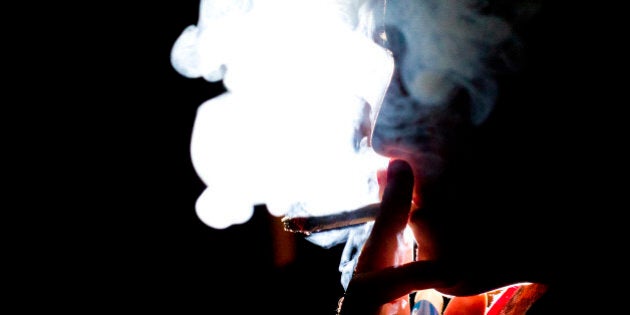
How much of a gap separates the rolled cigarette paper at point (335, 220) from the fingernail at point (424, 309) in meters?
0.51

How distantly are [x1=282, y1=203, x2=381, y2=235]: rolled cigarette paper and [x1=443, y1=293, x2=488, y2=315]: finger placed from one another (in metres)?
0.58

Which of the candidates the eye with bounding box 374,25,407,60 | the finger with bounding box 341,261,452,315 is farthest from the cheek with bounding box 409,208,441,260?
the eye with bounding box 374,25,407,60

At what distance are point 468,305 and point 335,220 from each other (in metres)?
0.68

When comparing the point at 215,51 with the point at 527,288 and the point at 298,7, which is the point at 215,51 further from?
the point at 527,288

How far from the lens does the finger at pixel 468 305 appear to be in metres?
1.35

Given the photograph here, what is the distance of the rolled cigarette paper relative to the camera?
1.11 m

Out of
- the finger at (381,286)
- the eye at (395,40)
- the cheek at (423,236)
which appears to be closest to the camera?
the finger at (381,286)

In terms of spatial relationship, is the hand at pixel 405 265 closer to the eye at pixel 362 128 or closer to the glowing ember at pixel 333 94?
the glowing ember at pixel 333 94

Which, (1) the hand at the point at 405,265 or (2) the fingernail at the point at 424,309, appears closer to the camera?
(1) the hand at the point at 405,265

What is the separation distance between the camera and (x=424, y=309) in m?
1.37

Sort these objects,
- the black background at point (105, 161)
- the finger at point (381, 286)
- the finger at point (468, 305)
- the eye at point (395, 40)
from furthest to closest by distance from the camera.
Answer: the black background at point (105, 161), the finger at point (468, 305), the eye at point (395, 40), the finger at point (381, 286)

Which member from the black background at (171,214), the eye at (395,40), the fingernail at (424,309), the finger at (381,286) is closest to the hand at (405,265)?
the finger at (381,286)

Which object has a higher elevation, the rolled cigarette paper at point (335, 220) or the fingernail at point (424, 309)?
the rolled cigarette paper at point (335, 220)

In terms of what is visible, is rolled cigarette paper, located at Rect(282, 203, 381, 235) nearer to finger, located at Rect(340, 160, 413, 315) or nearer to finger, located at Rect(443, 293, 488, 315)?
finger, located at Rect(340, 160, 413, 315)
